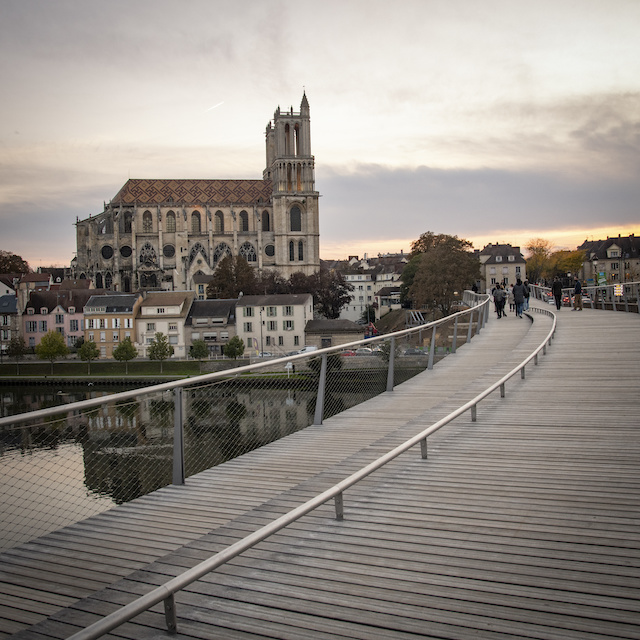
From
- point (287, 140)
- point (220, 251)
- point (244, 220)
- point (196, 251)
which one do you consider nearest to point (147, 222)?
point (196, 251)

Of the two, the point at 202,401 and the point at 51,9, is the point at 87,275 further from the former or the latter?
the point at 202,401

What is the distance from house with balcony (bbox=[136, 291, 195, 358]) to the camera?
68.1 meters

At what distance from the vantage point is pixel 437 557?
12.5 feet

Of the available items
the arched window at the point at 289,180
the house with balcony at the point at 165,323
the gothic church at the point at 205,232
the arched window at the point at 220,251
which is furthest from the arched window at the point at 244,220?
the house with balcony at the point at 165,323

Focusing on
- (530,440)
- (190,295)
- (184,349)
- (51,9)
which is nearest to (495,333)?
(530,440)

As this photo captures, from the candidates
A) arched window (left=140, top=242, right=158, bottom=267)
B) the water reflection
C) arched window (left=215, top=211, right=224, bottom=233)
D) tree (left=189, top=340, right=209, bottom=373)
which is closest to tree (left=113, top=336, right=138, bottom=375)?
tree (left=189, top=340, right=209, bottom=373)

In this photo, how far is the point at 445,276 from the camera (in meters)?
56.9

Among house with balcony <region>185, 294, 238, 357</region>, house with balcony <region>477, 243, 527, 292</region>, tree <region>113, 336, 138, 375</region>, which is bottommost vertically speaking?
tree <region>113, 336, 138, 375</region>

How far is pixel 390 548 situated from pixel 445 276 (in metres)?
54.3

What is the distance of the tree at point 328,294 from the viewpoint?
8394 cm

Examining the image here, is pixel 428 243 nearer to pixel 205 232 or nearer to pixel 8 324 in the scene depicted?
pixel 205 232

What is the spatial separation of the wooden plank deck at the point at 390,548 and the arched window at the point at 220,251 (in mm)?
98778

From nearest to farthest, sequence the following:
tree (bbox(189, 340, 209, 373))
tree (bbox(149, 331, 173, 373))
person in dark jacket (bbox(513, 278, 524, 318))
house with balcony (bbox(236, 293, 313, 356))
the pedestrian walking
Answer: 1. person in dark jacket (bbox(513, 278, 524, 318))
2. the pedestrian walking
3. tree (bbox(149, 331, 173, 373))
4. tree (bbox(189, 340, 209, 373))
5. house with balcony (bbox(236, 293, 313, 356))

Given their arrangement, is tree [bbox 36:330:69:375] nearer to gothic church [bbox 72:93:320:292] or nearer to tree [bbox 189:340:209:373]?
tree [bbox 189:340:209:373]
